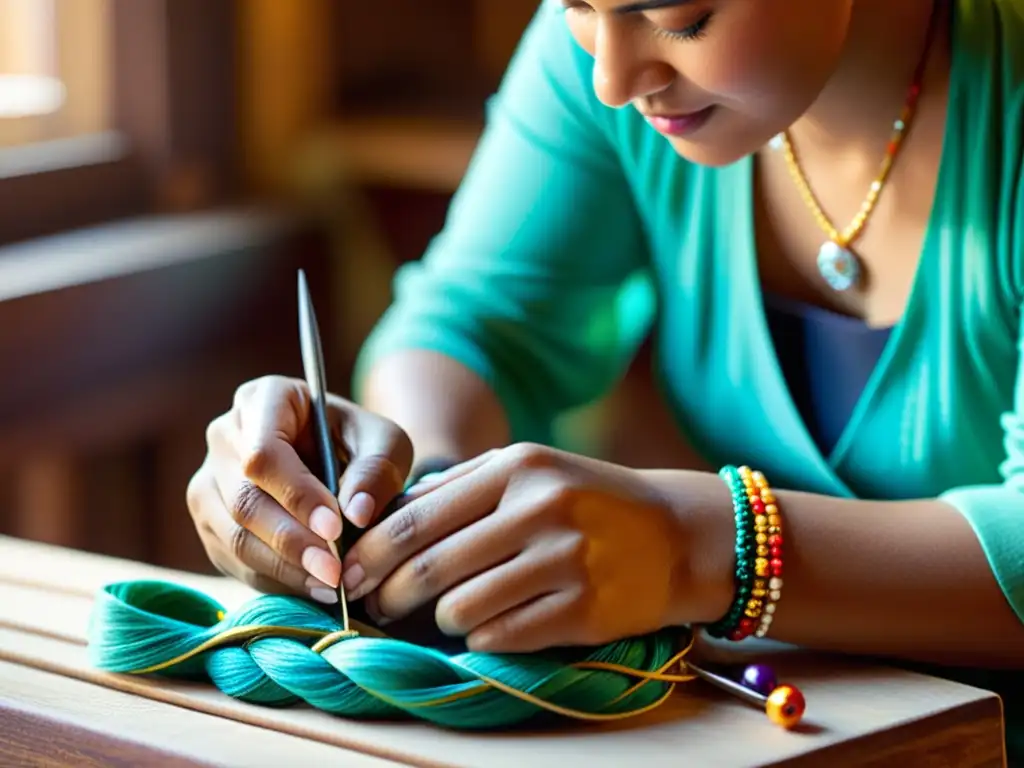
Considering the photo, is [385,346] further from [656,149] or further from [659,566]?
[659,566]

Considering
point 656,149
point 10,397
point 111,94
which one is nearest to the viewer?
point 656,149

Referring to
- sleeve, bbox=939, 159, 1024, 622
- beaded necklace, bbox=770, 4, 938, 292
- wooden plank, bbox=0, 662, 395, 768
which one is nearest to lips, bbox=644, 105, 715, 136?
beaded necklace, bbox=770, 4, 938, 292

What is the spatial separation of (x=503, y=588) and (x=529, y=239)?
0.51 metres

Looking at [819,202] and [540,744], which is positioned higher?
[819,202]

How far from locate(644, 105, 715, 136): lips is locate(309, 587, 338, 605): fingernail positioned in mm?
349

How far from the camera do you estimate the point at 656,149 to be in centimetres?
121

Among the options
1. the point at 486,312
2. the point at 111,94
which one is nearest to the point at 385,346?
the point at 486,312

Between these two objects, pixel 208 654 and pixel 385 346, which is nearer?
pixel 208 654

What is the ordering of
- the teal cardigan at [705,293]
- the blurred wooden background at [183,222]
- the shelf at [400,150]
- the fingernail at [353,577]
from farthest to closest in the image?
the shelf at [400,150]
the blurred wooden background at [183,222]
the teal cardigan at [705,293]
the fingernail at [353,577]

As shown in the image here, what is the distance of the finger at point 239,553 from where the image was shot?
34.0 inches

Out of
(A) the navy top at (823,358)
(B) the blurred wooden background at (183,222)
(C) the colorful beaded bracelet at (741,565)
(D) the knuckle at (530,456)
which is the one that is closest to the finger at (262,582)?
(D) the knuckle at (530,456)

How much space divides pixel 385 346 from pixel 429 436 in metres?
0.17

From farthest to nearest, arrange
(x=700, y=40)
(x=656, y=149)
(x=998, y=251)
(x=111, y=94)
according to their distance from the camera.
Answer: (x=111, y=94) < (x=656, y=149) < (x=998, y=251) < (x=700, y=40)

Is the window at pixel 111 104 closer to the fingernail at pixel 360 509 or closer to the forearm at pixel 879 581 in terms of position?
the fingernail at pixel 360 509
